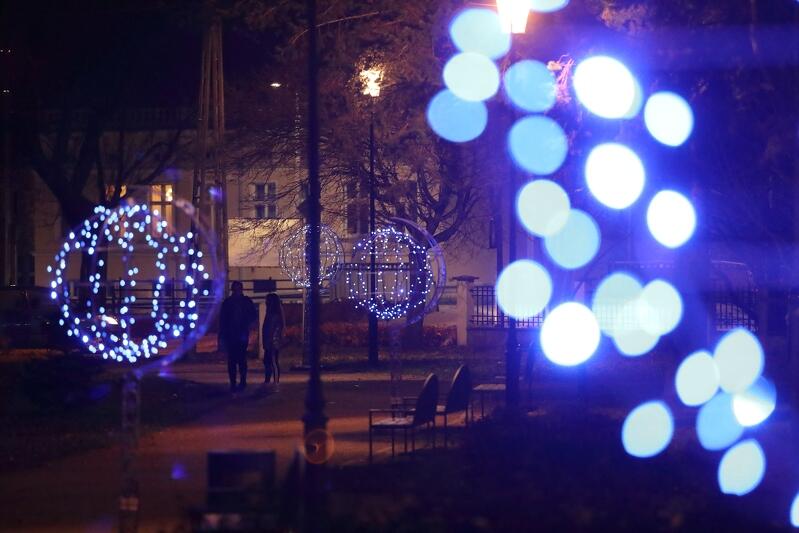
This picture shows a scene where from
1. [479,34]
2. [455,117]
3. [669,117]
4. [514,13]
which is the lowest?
[669,117]

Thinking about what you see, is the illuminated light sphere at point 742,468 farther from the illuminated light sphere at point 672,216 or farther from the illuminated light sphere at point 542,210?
the illuminated light sphere at point 542,210

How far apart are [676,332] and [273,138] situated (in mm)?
14765

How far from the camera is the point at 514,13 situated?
16.2 meters

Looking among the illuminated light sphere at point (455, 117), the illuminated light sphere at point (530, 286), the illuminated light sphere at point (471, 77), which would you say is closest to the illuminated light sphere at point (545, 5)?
the illuminated light sphere at point (471, 77)

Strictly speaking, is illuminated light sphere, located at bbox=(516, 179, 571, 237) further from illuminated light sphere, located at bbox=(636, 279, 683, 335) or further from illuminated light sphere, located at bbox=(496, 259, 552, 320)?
illuminated light sphere, located at bbox=(636, 279, 683, 335)

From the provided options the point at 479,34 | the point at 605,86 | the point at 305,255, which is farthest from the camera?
the point at 305,255

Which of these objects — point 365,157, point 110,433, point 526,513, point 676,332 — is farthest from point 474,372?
point 526,513

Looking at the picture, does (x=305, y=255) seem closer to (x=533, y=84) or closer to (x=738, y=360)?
(x=533, y=84)

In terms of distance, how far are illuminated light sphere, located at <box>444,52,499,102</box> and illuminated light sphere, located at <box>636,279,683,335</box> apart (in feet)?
23.9

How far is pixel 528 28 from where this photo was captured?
17469 mm

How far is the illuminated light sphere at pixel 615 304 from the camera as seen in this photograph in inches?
1121

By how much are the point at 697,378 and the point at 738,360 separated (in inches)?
90.8

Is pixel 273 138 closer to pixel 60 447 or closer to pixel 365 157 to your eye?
pixel 365 157

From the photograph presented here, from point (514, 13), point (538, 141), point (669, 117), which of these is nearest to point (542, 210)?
point (538, 141)
